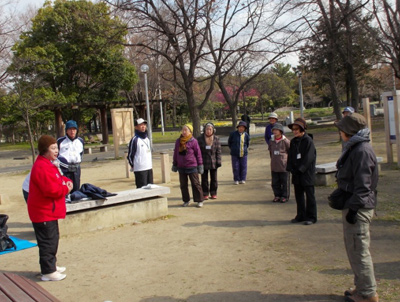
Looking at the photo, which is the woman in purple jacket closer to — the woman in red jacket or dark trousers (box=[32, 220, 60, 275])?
the woman in red jacket

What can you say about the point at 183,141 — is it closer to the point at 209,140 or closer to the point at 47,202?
the point at 209,140

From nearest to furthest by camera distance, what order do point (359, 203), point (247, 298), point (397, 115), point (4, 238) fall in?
point (359, 203), point (247, 298), point (4, 238), point (397, 115)

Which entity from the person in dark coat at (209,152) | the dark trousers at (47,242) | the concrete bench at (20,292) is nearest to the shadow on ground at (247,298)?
the concrete bench at (20,292)

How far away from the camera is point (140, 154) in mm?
8039

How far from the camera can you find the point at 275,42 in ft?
55.5

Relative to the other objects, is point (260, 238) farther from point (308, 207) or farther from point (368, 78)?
point (368, 78)

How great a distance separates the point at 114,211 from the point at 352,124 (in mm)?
Result: 4447

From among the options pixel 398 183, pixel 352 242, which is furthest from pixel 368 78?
pixel 352 242

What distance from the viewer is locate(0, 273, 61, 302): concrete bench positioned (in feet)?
10.7

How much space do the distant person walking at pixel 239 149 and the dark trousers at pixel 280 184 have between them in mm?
2026

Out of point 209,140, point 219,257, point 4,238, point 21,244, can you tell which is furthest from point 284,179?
point 4,238

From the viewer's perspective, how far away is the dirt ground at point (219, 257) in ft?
13.9

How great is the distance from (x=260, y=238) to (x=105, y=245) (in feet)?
7.53

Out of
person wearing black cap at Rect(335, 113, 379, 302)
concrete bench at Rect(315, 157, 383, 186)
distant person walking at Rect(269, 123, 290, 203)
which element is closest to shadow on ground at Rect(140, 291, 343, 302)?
person wearing black cap at Rect(335, 113, 379, 302)
